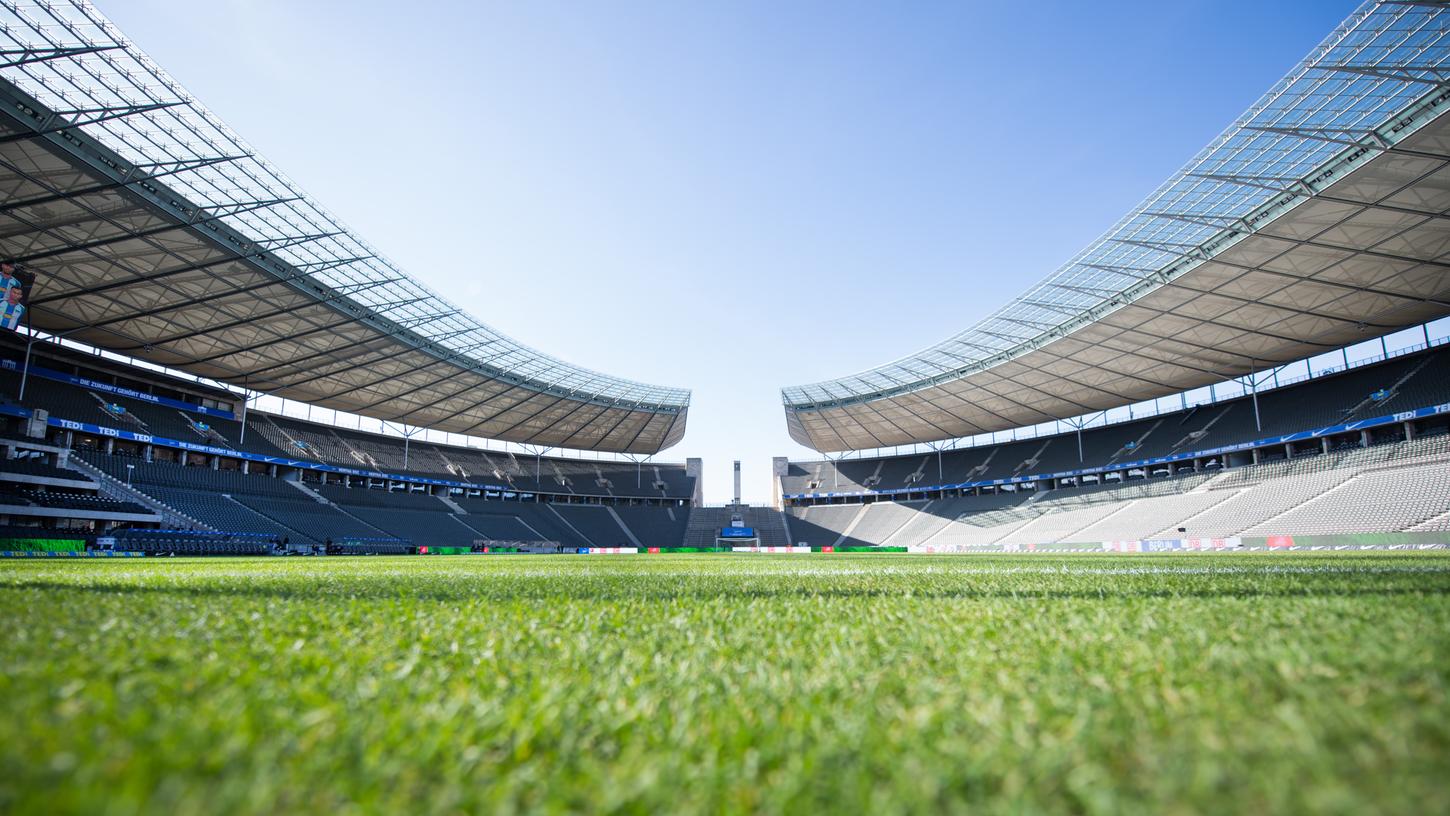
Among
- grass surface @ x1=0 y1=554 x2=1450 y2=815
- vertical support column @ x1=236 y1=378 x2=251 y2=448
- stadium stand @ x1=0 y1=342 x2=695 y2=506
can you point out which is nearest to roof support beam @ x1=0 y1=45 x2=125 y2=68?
grass surface @ x1=0 y1=554 x2=1450 y2=815

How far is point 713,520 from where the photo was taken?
6825cm

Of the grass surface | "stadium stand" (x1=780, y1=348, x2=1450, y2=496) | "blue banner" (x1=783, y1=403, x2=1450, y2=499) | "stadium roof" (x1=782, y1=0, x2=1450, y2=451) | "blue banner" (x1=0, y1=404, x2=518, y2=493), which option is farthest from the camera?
"stadium stand" (x1=780, y1=348, x2=1450, y2=496)

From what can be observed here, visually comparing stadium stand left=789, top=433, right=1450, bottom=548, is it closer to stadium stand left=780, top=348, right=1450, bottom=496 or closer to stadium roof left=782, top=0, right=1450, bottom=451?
stadium stand left=780, top=348, right=1450, bottom=496

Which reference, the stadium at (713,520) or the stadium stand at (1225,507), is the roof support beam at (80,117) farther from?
the stadium stand at (1225,507)

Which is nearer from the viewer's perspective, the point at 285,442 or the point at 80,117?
the point at 80,117

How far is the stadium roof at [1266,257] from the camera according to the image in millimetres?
18531

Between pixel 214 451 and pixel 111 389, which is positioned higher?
pixel 111 389

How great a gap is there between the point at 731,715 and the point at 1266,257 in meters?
34.7

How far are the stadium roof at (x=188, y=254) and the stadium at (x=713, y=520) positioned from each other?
17cm

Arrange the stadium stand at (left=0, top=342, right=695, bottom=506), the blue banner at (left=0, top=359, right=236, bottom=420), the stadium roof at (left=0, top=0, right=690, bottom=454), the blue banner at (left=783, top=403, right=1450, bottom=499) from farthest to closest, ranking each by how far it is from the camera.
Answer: the stadium stand at (left=0, top=342, right=695, bottom=506), the blue banner at (left=0, top=359, right=236, bottom=420), the blue banner at (left=783, top=403, right=1450, bottom=499), the stadium roof at (left=0, top=0, right=690, bottom=454)

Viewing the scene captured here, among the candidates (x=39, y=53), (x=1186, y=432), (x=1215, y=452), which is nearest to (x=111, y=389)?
(x=39, y=53)

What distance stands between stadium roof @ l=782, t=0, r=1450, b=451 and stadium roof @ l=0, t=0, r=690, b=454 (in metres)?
32.6

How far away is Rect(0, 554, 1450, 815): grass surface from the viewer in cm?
121

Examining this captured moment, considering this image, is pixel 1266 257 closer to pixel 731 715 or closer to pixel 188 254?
pixel 731 715
